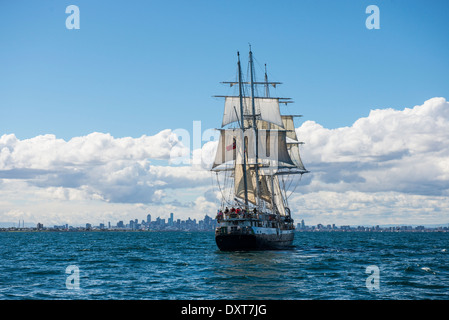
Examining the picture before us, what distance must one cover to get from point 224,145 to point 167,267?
39579 mm

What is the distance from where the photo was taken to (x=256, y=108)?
94250 mm

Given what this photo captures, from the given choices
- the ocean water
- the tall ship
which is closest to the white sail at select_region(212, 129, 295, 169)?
the tall ship

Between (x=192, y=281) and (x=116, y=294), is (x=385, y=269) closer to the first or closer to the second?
(x=192, y=281)

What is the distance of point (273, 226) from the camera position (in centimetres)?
7962

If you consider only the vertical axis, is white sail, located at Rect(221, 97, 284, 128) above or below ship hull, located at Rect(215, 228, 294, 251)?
above

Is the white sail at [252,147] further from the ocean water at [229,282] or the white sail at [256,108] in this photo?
the ocean water at [229,282]

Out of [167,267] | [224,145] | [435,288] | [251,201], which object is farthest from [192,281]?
[224,145]

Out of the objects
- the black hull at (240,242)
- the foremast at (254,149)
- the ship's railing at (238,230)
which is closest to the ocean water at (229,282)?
the black hull at (240,242)

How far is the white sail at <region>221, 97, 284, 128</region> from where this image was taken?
89000 mm

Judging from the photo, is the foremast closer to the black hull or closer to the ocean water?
the black hull

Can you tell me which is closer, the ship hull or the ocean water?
the ocean water

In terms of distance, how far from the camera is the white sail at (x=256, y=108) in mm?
89000

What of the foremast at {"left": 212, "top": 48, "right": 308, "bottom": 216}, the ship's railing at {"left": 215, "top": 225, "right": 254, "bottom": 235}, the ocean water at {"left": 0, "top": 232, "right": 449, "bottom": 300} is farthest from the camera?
the foremast at {"left": 212, "top": 48, "right": 308, "bottom": 216}
